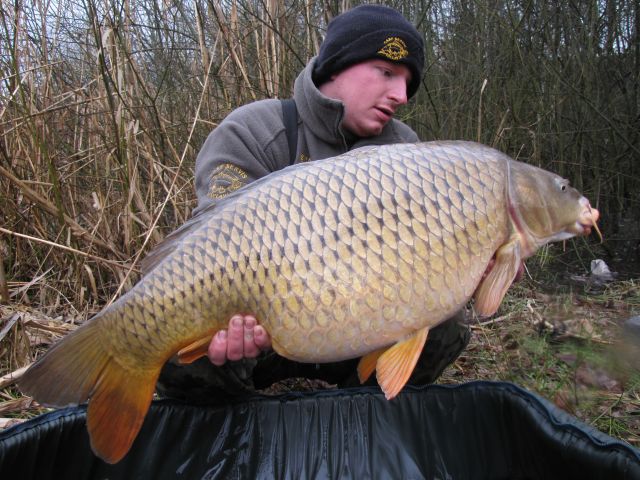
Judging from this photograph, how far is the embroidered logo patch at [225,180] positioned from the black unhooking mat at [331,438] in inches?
19.1

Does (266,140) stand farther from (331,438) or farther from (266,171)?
(331,438)

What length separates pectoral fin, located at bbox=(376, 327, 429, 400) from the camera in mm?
1035

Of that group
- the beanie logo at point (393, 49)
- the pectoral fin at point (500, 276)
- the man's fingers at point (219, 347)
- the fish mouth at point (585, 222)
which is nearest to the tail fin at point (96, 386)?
the man's fingers at point (219, 347)

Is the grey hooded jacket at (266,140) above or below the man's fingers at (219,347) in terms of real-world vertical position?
above

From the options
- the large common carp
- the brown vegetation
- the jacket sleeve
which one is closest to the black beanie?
the jacket sleeve

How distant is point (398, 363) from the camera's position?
1.05 meters

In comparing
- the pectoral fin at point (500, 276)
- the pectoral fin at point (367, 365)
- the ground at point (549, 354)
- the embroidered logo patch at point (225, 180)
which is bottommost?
the ground at point (549, 354)

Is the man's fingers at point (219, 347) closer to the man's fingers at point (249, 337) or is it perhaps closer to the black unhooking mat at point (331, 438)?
the man's fingers at point (249, 337)

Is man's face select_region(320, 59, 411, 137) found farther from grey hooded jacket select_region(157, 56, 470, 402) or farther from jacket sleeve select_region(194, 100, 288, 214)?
jacket sleeve select_region(194, 100, 288, 214)

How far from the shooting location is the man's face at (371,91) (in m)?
1.54

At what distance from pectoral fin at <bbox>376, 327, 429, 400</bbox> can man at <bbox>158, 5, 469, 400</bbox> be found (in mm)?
409

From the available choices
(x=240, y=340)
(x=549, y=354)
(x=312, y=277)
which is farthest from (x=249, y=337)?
(x=549, y=354)

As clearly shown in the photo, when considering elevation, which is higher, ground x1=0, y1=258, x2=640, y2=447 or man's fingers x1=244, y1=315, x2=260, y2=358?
man's fingers x1=244, y1=315, x2=260, y2=358

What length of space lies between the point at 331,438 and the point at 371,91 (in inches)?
33.7
